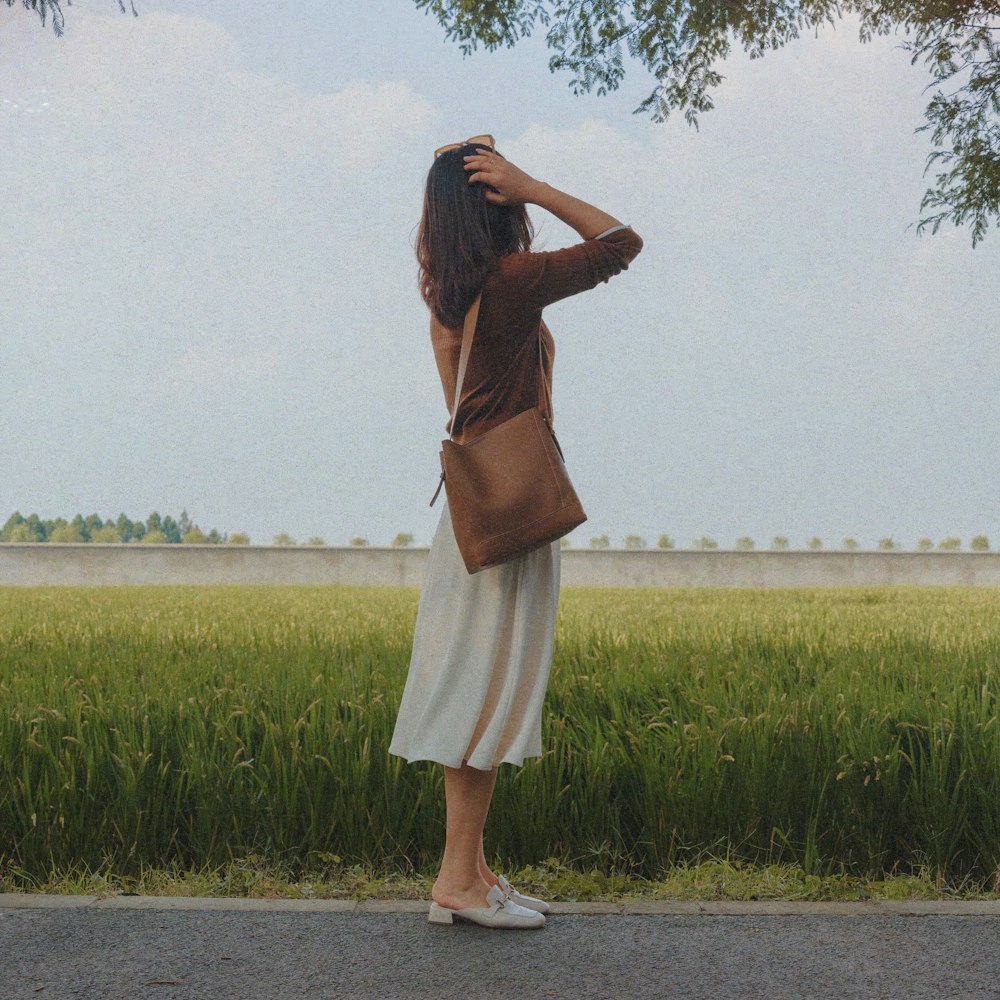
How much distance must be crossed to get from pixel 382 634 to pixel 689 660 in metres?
2.61

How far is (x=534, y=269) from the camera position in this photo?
2.70 meters

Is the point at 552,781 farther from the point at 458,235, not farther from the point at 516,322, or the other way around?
the point at 458,235

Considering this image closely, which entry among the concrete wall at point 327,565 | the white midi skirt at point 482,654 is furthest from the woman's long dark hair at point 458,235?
the concrete wall at point 327,565

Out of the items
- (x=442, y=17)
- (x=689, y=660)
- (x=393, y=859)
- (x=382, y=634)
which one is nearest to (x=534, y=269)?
(x=393, y=859)

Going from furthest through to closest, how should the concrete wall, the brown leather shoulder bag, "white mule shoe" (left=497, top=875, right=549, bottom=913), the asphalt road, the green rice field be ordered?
the concrete wall
the green rice field
"white mule shoe" (left=497, top=875, right=549, bottom=913)
the brown leather shoulder bag
the asphalt road

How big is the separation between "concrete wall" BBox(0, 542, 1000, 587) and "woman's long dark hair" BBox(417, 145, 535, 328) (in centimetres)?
1812

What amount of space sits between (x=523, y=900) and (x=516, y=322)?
5.39ft

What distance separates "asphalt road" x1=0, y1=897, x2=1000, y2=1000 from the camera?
246cm

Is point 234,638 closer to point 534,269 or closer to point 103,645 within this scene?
point 103,645

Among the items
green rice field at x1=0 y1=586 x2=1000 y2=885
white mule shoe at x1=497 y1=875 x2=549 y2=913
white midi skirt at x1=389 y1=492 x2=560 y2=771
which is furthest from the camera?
green rice field at x1=0 y1=586 x2=1000 y2=885

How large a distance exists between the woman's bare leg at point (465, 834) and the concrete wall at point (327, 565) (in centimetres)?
1796

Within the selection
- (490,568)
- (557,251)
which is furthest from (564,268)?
(490,568)

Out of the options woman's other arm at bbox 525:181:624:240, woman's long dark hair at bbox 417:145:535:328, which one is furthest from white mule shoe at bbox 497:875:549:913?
woman's other arm at bbox 525:181:624:240

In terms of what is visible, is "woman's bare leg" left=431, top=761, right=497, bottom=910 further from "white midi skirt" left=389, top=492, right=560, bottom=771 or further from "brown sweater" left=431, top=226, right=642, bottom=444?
"brown sweater" left=431, top=226, right=642, bottom=444
